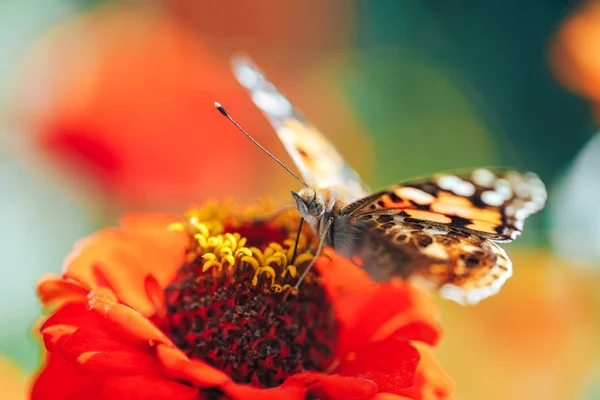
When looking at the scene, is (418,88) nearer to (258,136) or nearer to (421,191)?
(258,136)

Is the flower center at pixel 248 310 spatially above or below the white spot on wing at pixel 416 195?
below

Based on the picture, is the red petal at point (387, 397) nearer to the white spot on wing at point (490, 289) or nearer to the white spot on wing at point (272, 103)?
the white spot on wing at point (490, 289)

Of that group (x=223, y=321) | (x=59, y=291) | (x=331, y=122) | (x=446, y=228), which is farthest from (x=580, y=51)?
(x=59, y=291)

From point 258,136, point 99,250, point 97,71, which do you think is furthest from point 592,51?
point 99,250

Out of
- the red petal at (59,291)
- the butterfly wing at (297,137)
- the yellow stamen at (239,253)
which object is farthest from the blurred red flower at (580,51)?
the red petal at (59,291)

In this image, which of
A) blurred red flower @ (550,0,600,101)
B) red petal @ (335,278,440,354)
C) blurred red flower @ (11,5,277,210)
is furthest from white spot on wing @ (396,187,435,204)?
blurred red flower @ (550,0,600,101)

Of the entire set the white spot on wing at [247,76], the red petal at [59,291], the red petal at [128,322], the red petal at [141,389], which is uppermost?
the white spot on wing at [247,76]
